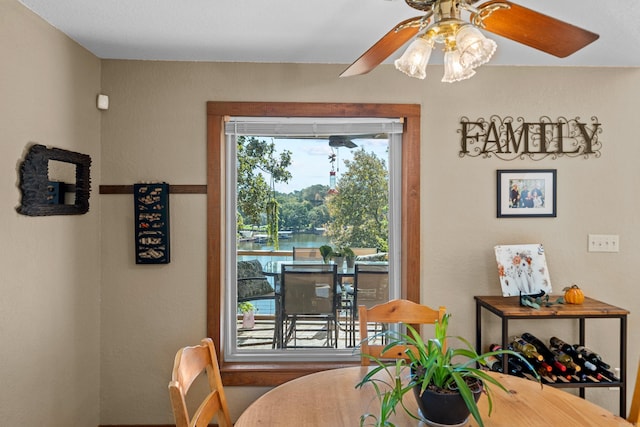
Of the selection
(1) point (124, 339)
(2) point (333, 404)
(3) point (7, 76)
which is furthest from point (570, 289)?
(3) point (7, 76)

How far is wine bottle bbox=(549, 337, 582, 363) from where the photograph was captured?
102 inches

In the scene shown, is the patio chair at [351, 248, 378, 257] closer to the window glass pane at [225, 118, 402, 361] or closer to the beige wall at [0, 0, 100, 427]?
the window glass pane at [225, 118, 402, 361]

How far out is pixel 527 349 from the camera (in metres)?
2.54

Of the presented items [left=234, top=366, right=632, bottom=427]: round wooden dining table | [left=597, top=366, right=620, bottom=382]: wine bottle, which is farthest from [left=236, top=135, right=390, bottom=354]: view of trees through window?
[left=597, top=366, right=620, bottom=382]: wine bottle

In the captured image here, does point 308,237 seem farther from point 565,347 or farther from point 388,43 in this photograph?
point 565,347

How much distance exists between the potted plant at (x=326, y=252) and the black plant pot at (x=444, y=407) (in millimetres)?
1633

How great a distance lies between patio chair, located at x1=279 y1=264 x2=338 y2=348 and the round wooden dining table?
1194 millimetres

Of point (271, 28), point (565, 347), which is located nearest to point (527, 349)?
point (565, 347)

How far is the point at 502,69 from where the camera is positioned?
9.14 ft

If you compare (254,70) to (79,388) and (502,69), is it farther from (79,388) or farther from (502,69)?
(79,388)

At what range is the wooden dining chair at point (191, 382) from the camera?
126 centimetres

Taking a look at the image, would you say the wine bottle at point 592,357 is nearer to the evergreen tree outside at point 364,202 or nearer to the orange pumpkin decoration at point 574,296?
the orange pumpkin decoration at point 574,296

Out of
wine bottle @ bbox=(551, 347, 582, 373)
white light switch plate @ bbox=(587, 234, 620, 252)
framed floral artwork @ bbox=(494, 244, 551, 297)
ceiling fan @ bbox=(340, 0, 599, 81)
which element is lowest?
wine bottle @ bbox=(551, 347, 582, 373)

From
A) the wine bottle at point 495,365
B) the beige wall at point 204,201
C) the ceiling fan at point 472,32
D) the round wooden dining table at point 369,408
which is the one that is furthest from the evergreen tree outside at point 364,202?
the ceiling fan at point 472,32
